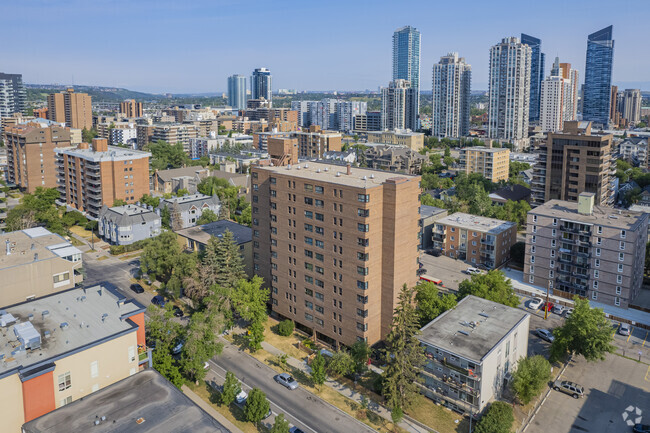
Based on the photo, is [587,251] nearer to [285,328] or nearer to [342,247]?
[342,247]

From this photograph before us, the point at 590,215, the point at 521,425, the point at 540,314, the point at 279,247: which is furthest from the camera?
the point at 590,215

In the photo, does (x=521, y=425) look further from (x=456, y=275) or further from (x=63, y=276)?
(x=63, y=276)

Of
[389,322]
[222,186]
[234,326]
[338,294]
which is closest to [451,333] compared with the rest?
[389,322]

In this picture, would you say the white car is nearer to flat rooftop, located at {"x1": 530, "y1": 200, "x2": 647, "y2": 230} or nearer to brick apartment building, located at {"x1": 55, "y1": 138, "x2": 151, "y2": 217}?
flat rooftop, located at {"x1": 530, "y1": 200, "x2": 647, "y2": 230}

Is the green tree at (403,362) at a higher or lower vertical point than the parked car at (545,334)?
higher

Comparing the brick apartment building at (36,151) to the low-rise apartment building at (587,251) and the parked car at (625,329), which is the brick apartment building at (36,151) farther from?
the parked car at (625,329)

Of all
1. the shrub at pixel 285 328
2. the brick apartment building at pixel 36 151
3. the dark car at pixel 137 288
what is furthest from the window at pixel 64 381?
the brick apartment building at pixel 36 151

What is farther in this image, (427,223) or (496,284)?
(427,223)
